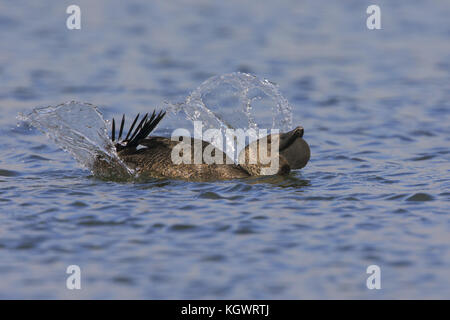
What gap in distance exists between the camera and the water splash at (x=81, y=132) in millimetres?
8742

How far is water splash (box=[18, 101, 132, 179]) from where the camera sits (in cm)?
874

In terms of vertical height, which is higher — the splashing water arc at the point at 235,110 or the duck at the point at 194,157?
the splashing water arc at the point at 235,110

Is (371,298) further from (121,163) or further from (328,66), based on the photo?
(328,66)

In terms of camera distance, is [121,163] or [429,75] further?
[429,75]

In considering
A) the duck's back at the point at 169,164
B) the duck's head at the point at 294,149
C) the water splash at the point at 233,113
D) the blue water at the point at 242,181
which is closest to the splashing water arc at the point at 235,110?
the water splash at the point at 233,113

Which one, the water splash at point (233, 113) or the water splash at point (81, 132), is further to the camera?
the water splash at point (233, 113)

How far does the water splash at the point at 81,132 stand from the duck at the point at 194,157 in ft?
0.26

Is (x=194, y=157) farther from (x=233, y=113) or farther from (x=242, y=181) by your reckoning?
(x=233, y=113)

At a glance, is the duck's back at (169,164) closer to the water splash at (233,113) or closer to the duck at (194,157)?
the duck at (194,157)

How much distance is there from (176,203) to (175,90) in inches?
249

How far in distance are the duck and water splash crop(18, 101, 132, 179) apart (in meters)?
0.08

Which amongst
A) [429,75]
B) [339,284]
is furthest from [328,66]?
[339,284]

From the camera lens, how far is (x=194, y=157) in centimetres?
870

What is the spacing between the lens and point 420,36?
17.2 metres
